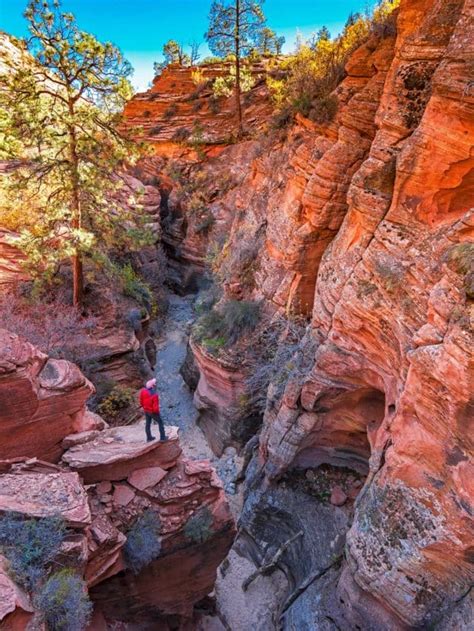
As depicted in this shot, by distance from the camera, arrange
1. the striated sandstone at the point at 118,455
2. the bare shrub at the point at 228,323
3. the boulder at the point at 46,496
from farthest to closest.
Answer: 1. the bare shrub at the point at 228,323
2. the striated sandstone at the point at 118,455
3. the boulder at the point at 46,496

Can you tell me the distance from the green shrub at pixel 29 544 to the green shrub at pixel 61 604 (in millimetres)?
226

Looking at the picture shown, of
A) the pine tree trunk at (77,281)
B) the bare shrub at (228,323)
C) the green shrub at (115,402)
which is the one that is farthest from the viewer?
the pine tree trunk at (77,281)

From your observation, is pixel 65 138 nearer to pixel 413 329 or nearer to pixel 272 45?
pixel 413 329

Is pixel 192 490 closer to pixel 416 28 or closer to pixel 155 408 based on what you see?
pixel 155 408

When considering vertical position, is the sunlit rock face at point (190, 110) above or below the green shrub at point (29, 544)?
above

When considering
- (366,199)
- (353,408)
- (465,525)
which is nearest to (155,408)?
(353,408)

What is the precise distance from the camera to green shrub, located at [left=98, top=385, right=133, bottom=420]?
12273 mm

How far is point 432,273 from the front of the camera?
6379 millimetres

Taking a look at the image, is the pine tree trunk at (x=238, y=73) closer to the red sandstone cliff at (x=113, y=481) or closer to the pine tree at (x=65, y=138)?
the pine tree at (x=65, y=138)

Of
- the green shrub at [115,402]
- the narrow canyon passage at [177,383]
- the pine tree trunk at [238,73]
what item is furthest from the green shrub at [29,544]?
the pine tree trunk at [238,73]

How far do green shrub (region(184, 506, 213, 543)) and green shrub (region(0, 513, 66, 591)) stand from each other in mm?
2715

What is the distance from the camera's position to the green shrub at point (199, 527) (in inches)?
296

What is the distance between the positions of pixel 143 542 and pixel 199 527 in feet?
3.66

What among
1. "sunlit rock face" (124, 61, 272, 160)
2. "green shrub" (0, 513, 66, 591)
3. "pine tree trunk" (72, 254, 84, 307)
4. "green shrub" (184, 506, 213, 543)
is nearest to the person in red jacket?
"green shrub" (184, 506, 213, 543)
